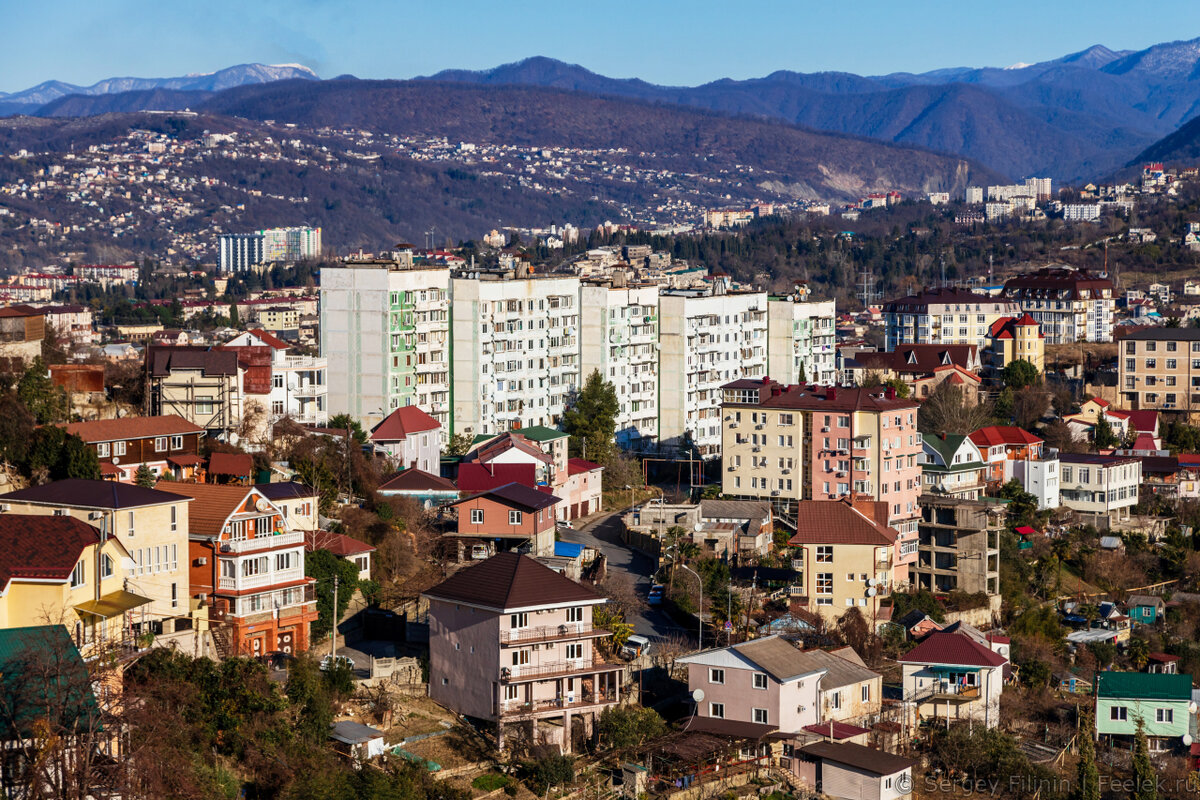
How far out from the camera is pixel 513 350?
39.3 metres

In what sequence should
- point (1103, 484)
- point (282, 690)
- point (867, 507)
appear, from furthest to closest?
point (1103, 484)
point (867, 507)
point (282, 690)

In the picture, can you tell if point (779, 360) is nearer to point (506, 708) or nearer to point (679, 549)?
point (679, 549)

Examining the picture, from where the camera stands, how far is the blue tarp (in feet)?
90.7

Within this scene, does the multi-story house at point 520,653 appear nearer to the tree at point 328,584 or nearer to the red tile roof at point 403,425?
the tree at point 328,584

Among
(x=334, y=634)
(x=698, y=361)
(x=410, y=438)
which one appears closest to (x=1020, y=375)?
(x=698, y=361)

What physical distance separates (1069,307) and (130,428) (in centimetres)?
4366

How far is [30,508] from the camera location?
2139 centimetres

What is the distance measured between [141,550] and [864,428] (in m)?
15.0

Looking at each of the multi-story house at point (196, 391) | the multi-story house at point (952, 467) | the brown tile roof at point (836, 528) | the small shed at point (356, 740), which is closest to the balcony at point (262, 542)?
the small shed at point (356, 740)

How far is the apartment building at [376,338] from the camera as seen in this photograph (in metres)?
36.8

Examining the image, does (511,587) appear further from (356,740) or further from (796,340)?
(796,340)

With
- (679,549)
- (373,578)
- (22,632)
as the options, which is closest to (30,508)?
(22,632)

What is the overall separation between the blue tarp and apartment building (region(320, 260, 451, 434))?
9127 mm

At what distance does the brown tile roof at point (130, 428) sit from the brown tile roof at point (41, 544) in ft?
18.6
